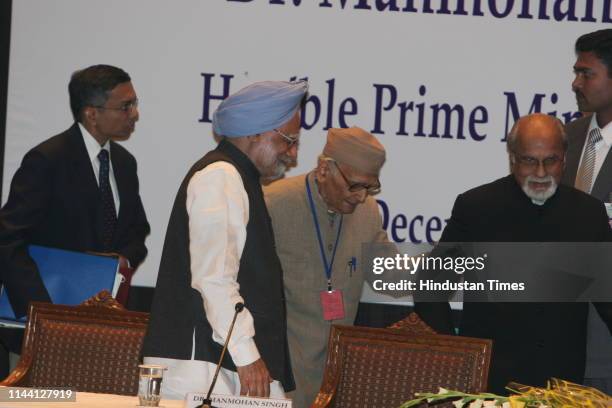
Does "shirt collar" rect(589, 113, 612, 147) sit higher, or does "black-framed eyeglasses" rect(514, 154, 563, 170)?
"shirt collar" rect(589, 113, 612, 147)

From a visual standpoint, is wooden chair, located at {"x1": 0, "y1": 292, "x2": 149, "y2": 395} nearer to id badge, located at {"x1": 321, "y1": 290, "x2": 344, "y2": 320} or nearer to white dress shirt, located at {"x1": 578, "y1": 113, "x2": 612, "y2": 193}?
id badge, located at {"x1": 321, "y1": 290, "x2": 344, "y2": 320}

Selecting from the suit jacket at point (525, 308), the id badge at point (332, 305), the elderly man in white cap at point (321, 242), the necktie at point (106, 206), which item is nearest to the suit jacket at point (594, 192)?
the suit jacket at point (525, 308)

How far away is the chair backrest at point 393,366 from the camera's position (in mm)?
3719

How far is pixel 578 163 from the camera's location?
4445 millimetres

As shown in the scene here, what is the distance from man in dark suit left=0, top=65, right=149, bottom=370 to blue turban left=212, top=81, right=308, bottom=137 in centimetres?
134

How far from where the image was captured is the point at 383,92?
16.9 ft

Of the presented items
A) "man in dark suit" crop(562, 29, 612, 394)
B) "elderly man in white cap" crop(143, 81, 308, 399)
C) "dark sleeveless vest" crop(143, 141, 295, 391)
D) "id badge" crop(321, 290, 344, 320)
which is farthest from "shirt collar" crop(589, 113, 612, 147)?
"dark sleeveless vest" crop(143, 141, 295, 391)

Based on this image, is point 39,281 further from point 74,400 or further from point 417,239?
point 417,239

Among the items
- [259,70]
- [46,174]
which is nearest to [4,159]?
[46,174]

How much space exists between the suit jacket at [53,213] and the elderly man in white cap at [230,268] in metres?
1.31

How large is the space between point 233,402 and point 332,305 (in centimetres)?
146

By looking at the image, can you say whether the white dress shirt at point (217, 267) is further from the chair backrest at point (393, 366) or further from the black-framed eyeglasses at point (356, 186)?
the black-framed eyeglasses at point (356, 186)

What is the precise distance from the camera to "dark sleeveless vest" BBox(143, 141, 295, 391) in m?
3.23

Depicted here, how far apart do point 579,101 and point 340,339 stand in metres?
1.51
